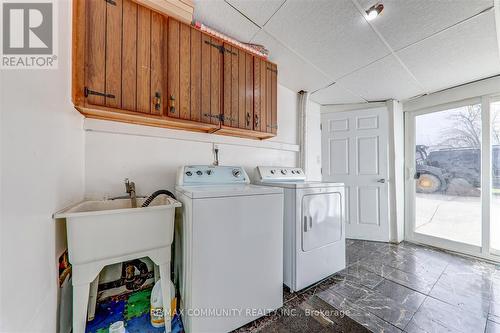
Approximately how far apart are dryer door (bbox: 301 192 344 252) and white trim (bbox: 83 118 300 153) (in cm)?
85

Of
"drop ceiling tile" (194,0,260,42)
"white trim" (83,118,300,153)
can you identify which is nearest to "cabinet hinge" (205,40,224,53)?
"drop ceiling tile" (194,0,260,42)

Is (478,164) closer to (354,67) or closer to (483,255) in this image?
(483,255)

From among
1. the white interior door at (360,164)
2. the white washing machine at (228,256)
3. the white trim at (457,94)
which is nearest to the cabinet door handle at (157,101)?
the white washing machine at (228,256)

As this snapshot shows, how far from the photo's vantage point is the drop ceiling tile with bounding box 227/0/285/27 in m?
1.29

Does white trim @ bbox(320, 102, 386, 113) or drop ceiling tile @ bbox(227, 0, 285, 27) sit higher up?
drop ceiling tile @ bbox(227, 0, 285, 27)

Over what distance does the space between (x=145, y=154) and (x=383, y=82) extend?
285 cm

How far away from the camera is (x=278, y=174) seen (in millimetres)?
2049

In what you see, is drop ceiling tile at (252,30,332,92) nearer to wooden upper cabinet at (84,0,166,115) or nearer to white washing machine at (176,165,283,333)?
wooden upper cabinet at (84,0,166,115)

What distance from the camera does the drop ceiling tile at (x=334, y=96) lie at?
100 inches

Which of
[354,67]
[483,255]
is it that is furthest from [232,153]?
[483,255]

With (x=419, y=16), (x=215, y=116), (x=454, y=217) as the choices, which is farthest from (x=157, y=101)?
(x=454, y=217)

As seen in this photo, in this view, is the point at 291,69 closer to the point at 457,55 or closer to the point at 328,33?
the point at 328,33

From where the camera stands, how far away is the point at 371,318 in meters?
1.31

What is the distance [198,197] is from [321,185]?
1.17 m
